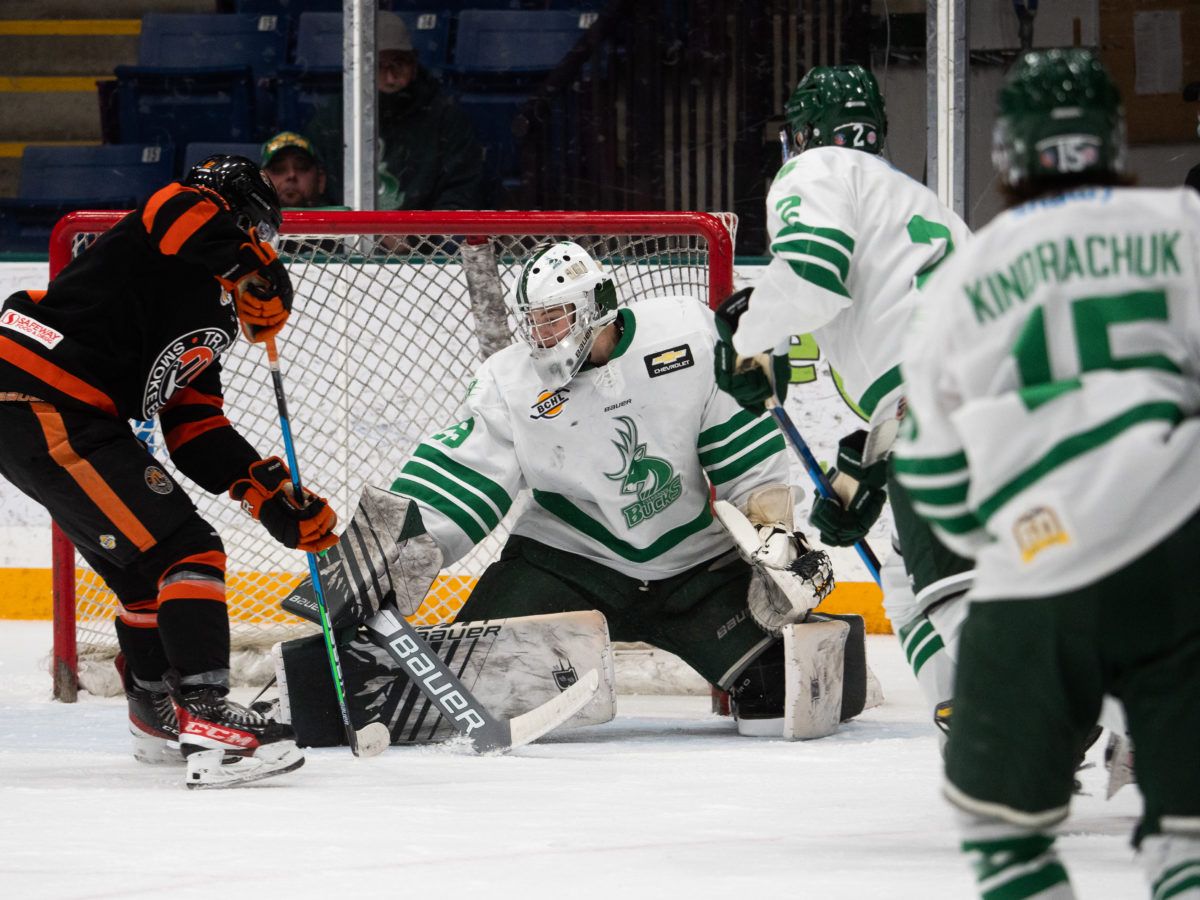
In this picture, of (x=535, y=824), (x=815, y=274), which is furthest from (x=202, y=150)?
(x=535, y=824)

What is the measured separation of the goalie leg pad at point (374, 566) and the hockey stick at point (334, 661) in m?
0.05

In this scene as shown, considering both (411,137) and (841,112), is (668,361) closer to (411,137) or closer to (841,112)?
(841,112)

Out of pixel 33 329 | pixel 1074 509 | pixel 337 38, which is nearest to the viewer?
pixel 1074 509

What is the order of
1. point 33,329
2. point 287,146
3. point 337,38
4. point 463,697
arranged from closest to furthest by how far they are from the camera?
point 33,329 → point 463,697 → point 287,146 → point 337,38

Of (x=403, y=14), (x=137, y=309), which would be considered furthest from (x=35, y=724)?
(x=403, y=14)

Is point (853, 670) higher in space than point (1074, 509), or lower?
lower

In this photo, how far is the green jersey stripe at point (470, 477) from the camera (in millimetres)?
3373

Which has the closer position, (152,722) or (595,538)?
(152,722)

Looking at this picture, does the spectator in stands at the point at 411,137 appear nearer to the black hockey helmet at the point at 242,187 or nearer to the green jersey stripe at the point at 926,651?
the black hockey helmet at the point at 242,187

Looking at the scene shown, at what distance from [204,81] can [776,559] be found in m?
3.12

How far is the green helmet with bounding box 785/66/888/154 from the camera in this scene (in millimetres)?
2607

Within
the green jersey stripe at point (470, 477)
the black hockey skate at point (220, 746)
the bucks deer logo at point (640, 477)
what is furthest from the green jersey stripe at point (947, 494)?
the green jersey stripe at point (470, 477)

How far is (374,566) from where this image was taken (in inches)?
127

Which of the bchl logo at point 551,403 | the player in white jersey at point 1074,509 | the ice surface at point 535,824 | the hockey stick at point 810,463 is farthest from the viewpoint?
the bchl logo at point 551,403
